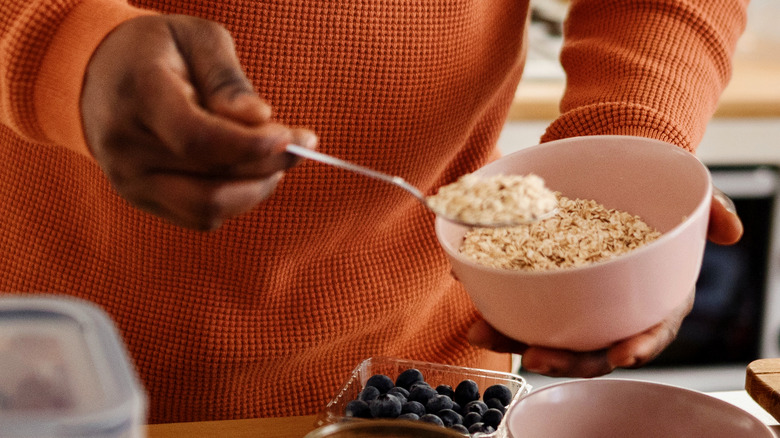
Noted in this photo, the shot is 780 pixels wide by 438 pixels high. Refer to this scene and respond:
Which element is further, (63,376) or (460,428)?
(460,428)

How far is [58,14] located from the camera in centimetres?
54

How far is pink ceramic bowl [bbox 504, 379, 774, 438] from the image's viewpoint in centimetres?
52

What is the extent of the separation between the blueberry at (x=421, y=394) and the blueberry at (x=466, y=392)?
29 millimetres

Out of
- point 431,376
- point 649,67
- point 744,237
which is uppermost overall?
point 649,67

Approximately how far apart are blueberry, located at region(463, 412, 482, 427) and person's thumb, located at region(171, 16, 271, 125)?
0.97 feet

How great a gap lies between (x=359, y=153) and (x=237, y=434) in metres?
0.27

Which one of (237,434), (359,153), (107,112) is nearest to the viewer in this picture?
(107,112)

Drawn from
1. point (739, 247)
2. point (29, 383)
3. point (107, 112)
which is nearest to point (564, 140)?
point (107, 112)

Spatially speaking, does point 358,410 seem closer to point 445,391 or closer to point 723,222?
point 445,391

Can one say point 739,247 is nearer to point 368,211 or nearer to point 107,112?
point 368,211

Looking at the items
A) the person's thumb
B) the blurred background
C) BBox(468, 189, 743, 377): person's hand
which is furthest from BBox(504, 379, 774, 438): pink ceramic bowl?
the blurred background

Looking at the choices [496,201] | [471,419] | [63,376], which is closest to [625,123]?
[496,201]

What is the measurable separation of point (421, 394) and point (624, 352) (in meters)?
0.16

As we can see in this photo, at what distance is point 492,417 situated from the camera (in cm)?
60
